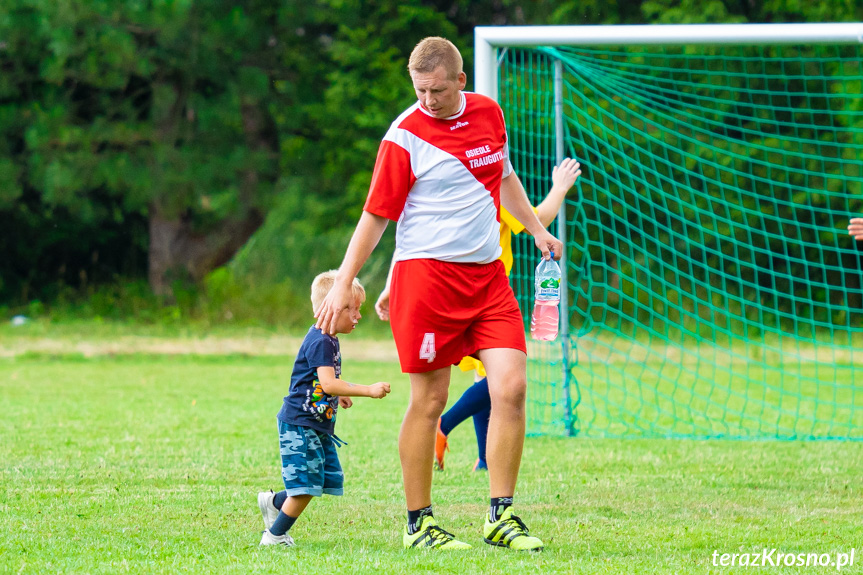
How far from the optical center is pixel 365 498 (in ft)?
14.9

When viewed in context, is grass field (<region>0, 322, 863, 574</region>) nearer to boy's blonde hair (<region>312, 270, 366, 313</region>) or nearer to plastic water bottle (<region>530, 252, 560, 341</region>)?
plastic water bottle (<region>530, 252, 560, 341</region>)

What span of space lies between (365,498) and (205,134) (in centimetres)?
1335

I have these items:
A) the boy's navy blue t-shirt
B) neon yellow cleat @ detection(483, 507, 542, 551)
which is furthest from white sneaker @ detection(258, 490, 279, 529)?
neon yellow cleat @ detection(483, 507, 542, 551)

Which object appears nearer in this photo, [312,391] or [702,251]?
[312,391]

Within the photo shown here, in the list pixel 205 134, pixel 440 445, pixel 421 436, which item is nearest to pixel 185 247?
pixel 205 134

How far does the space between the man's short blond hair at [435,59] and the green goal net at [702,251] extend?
3.61 meters

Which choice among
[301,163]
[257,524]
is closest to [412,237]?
[257,524]

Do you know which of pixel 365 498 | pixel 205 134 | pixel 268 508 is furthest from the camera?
pixel 205 134

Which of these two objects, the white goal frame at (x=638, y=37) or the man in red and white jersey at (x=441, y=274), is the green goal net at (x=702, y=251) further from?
the man in red and white jersey at (x=441, y=274)

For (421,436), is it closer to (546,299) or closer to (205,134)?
(546,299)

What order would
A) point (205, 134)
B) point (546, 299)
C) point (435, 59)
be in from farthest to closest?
point (205, 134) < point (546, 299) < point (435, 59)

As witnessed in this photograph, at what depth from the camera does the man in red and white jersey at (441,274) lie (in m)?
3.43

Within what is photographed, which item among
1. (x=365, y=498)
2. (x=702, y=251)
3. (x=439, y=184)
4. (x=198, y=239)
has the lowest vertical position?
(x=365, y=498)

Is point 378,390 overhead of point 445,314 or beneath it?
beneath
